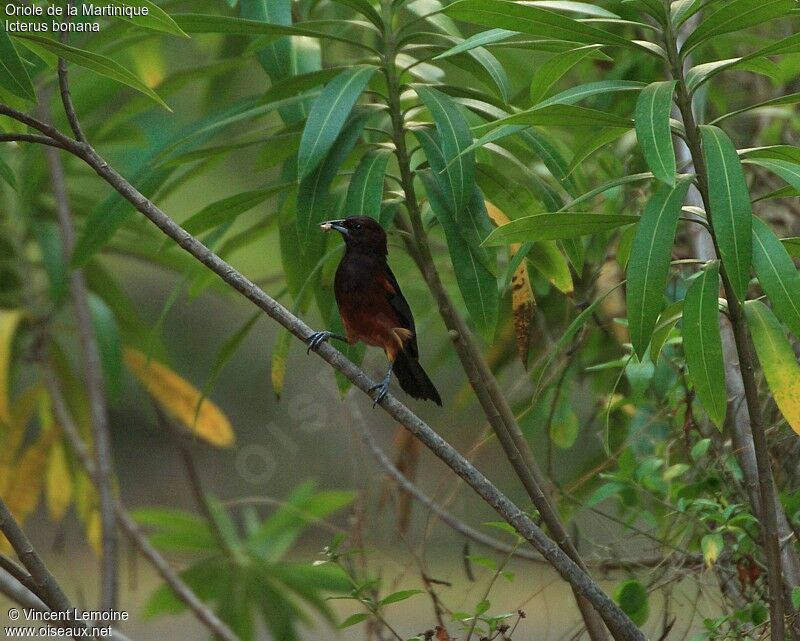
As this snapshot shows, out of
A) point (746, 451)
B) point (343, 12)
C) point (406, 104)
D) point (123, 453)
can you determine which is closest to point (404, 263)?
point (343, 12)

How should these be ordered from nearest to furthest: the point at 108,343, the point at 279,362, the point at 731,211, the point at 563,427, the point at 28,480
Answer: the point at 731,211 → the point at 279,362 → the point at 563,427 → the point at 108,343 → the point at 28,480

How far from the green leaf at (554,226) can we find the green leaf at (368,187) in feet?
0.92

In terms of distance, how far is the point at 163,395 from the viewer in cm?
228

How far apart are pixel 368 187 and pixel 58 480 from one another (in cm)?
168

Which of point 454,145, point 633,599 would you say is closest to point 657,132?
point 454,145

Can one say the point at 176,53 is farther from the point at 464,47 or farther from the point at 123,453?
the point at 464,47

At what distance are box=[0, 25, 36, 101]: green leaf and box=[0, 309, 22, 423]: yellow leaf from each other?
52.7 inches

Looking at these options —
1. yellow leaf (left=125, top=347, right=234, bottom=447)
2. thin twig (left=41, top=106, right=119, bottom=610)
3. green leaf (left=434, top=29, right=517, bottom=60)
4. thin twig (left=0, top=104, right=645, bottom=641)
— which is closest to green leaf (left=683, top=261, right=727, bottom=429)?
thin twig (left=0, top=104, right=645, bottom=641)

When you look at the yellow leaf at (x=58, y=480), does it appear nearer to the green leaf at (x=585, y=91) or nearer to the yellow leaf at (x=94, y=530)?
the yellow leaf at (x=94, y=530)

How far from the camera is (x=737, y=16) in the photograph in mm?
987

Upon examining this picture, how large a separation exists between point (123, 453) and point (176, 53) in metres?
1.55

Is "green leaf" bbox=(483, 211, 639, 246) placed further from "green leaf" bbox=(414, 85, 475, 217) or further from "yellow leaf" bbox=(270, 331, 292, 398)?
"yellow leaf" bbox=(270, 331, 292, 398)

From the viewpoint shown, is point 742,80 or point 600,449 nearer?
point 600,449

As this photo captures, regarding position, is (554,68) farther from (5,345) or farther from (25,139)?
(5,345)
